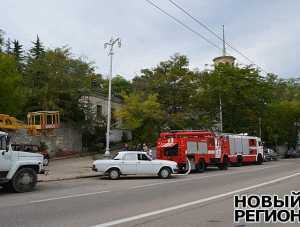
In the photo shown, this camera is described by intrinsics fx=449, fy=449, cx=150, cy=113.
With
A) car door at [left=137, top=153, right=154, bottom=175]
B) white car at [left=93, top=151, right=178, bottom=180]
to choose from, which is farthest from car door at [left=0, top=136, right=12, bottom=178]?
car door at [left=137, top=153, right=154, bottom=175]

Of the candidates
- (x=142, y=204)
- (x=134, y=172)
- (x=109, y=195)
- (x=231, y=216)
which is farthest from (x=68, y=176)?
(x=231, y=216)

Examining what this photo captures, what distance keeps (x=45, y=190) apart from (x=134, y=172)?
23.0ft

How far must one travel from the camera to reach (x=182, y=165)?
94.1ft

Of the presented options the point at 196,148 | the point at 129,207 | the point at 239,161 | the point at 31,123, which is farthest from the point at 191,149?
the point at 129,207

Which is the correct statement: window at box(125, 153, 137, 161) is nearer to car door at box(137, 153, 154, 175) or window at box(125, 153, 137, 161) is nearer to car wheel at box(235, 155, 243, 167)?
car door at box(137, 153, 154, 175)

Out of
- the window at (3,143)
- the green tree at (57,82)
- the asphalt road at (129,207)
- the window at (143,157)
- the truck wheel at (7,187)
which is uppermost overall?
the green tree at (57,82)

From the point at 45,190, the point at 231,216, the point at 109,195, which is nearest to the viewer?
the point at 231,216

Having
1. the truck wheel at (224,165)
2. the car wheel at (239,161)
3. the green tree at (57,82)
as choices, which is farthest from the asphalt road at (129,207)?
the green tree at (57,82)

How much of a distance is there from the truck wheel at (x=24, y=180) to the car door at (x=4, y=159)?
483 millimetres

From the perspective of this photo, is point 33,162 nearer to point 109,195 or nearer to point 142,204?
point 109,195

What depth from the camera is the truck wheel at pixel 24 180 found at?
16438 millimetres

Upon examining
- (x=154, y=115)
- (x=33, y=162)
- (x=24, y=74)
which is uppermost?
(x=24, y=74)

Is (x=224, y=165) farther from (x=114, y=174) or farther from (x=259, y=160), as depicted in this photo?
(x=114, y=174)

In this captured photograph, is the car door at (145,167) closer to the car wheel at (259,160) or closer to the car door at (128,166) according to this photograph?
the car door at (128,166)
